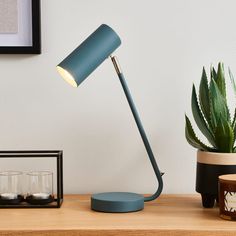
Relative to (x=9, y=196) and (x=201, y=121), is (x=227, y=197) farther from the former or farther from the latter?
(x=9, y=196)

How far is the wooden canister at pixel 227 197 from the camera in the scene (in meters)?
1.00

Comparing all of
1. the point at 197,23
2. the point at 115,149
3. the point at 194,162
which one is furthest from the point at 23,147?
the point at 197,23

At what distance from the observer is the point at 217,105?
1.11m

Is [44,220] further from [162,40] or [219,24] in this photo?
[219,24]

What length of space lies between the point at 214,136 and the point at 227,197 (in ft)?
0.56

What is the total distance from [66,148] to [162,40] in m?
0.38

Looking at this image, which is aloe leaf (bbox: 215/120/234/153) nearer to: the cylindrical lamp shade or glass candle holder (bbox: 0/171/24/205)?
the cylindrical lamp shade

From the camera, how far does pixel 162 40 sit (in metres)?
1.31

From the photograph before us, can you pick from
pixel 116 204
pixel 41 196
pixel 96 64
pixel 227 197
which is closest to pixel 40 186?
pixel 41 196

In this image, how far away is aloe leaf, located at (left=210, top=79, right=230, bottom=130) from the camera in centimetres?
110

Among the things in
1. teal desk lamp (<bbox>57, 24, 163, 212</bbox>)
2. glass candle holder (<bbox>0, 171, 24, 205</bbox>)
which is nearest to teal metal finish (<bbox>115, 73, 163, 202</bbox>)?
teal desk lamp (<bbox>57, 24, 163, 212</bbox>)

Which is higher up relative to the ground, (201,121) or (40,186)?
(201,121)

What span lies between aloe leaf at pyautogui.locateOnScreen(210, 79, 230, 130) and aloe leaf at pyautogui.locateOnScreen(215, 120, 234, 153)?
15 millimetres

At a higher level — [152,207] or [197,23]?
[197,23]
